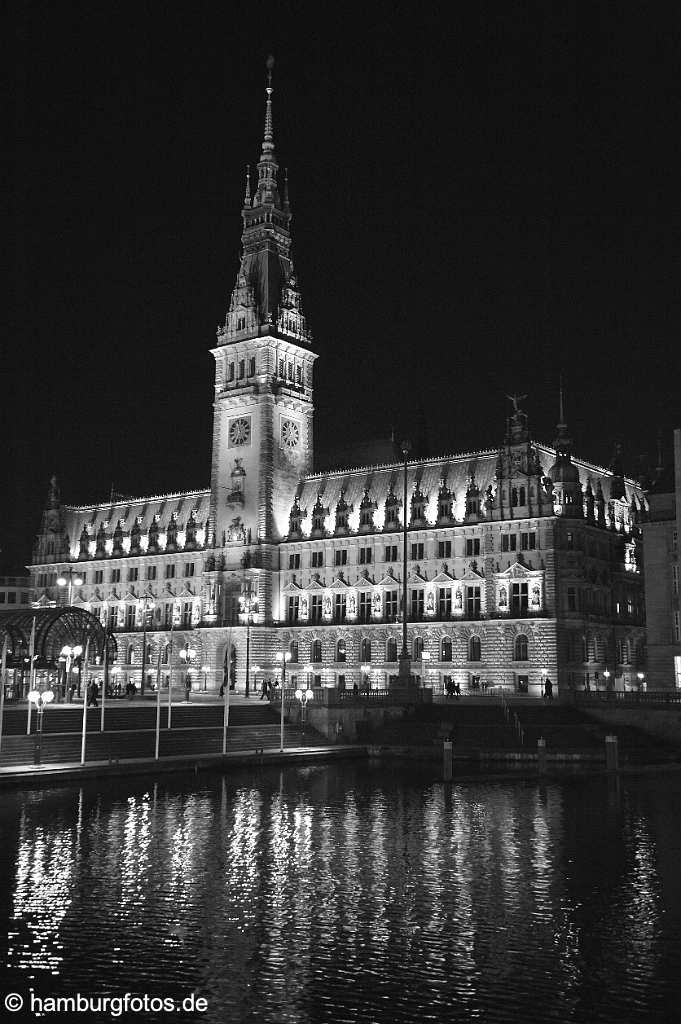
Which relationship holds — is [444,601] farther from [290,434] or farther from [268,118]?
[268,118]

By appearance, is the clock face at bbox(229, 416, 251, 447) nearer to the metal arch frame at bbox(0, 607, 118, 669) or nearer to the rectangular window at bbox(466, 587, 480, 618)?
the rectangular window at bbox(466, 587, 480, 618)

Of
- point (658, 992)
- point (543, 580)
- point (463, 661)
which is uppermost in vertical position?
point (543, 580)

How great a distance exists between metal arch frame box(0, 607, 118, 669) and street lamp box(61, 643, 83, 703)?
26.0 inches

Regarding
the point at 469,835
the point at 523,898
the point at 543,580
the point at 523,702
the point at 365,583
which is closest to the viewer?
the point at 523,898

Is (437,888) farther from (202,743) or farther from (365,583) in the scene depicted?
(365,583)

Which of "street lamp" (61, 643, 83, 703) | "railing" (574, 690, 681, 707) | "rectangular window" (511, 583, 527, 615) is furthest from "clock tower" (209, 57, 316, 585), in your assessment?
"railing" (574, 690, 681, 707)

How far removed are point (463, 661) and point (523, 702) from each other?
24.1m

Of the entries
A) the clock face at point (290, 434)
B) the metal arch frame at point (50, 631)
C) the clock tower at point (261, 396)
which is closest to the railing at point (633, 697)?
the metal arch frame at point (50, 631)

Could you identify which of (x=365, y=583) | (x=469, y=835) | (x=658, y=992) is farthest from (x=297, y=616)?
(x=658, y=992)

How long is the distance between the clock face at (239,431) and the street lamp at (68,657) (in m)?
41.1

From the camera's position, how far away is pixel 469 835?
3884 cm

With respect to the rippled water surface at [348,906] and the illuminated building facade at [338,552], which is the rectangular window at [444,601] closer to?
the illuminated building facade at [338,552]

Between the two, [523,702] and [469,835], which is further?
[523,702]

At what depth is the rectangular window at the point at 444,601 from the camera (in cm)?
10664
